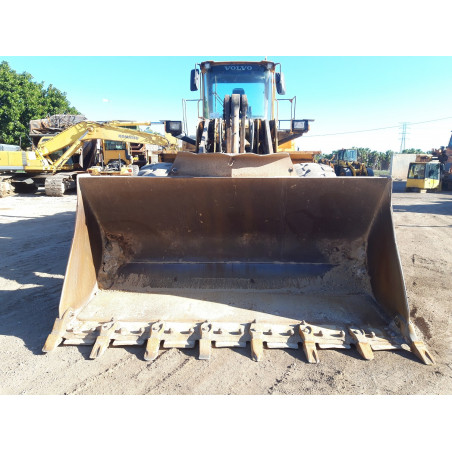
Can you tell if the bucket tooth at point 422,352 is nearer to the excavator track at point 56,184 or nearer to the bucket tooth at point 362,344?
the bucket tooth at point 362,344

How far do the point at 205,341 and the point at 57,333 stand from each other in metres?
1.10

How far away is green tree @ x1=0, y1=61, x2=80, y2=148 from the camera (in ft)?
71.2

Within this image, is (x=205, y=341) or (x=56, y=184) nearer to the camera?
(x=205, y=341)

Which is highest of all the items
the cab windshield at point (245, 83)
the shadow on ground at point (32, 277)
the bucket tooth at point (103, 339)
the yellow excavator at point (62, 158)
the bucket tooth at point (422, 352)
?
the cab windshield at point (245, 83)

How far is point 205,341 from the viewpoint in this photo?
2.41 meters

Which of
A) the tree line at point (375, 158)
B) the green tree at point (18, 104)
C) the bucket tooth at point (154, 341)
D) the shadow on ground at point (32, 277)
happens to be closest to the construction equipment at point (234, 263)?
the bucket tooth at point (154, 341)

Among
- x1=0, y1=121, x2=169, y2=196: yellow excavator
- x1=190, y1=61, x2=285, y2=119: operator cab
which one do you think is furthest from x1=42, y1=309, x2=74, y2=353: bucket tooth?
x1=0, y1=121, x2=169, y2=196: yellow excavator

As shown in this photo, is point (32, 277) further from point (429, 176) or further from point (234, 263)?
point (429, 176)

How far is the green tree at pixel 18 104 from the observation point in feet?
71.2

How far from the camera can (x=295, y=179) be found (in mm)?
2932

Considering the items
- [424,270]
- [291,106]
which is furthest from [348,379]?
[291,106]

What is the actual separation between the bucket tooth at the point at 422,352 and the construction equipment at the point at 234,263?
11mm

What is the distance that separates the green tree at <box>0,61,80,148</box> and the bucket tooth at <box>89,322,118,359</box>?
23745mm

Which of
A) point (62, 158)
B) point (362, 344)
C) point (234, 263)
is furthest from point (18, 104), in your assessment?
point (362, 344)
